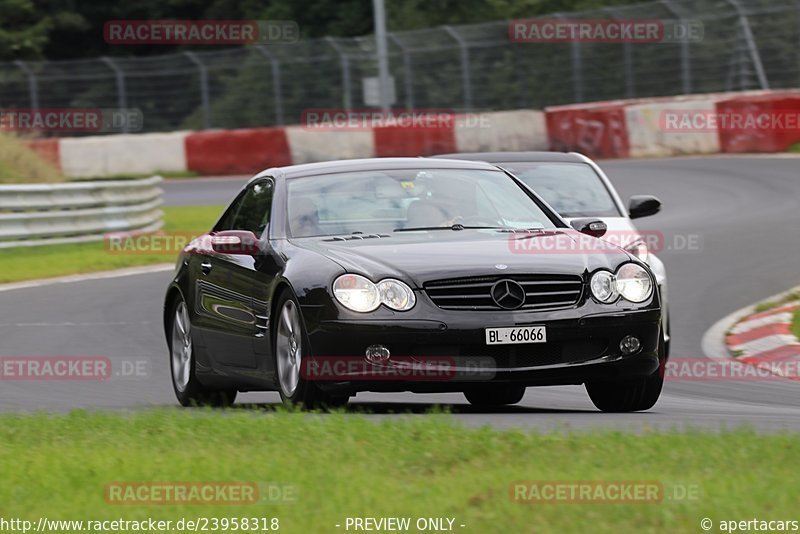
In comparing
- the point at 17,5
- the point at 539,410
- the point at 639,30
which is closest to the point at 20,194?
the point at 539,410

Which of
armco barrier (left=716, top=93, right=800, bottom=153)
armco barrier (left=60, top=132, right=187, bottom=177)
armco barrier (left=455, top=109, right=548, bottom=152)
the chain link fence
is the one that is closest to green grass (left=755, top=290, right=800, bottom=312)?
armco barrier (left=716, top=93, right=800, bottom=153)

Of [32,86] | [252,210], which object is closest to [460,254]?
[252,210]

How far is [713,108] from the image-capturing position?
102 ft

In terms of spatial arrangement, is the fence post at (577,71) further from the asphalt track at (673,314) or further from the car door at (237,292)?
the car door at (237,292)

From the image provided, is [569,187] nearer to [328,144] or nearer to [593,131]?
[593,131]

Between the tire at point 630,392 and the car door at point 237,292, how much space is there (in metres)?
1.85

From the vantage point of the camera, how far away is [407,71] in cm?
3916

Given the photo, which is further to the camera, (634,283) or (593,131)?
(593,131)

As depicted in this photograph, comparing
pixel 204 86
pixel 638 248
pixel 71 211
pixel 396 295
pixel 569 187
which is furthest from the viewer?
pixel 204 86

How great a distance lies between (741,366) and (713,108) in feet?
64.3

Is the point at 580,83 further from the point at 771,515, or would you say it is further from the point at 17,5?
the point at 771,515

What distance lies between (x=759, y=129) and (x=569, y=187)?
18.3 m

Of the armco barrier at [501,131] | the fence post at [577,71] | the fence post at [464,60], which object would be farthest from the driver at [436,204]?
the fence post at [464,60]

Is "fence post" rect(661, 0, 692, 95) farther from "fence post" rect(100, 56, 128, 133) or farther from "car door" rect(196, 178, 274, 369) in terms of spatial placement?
"car door" rect(196, 178, 274, 369)
